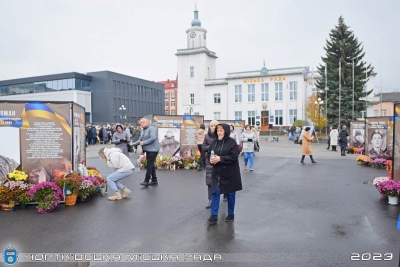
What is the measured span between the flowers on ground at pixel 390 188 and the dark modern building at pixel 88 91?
65.6m

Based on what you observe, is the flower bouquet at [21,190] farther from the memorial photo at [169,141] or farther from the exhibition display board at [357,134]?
the exhibition display board at [357,134]

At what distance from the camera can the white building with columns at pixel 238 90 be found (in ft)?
189

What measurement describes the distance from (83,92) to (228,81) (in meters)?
33.3

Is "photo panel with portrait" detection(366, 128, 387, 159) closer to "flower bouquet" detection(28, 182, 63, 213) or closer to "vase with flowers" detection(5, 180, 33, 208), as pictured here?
"flower bouquet" detection(28, 182, 63, 213)

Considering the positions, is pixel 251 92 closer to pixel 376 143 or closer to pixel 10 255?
pixel 376 143

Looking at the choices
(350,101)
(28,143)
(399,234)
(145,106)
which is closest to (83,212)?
(28,143)

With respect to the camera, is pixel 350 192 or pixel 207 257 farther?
pixel 350 192

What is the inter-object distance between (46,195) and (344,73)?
137ft

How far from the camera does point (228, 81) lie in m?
63.2

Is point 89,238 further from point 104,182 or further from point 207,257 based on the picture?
point 104,182

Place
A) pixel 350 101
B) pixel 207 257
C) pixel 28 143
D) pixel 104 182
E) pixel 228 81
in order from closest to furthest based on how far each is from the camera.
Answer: pixel 207 257 < pixel 28 143 < pixel 104 182 < pixel 350 101 < pixel 228 81

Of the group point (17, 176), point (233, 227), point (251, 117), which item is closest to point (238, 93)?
point (251, 117)

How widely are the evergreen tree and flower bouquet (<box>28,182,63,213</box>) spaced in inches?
1533

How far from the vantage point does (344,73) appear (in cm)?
4188
